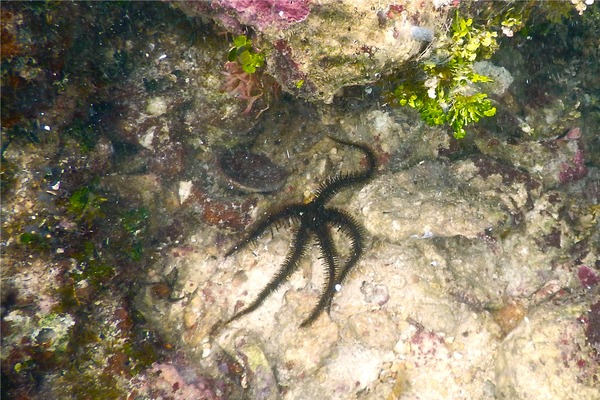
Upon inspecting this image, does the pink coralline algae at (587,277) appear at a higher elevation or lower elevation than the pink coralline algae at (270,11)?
lower

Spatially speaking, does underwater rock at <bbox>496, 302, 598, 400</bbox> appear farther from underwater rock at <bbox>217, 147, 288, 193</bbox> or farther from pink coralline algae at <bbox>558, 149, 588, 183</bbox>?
underwater rock at <bbox>217, 147, 288, 193</bbox>

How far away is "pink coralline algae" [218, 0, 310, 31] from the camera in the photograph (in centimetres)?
254

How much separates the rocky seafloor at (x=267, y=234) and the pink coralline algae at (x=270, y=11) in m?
0.40

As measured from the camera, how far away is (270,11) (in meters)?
2.58

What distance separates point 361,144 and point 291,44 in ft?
6.94

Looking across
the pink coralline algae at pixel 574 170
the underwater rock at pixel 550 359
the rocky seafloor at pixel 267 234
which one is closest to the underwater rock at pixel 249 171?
the rocky seafloor at pixel 267 234

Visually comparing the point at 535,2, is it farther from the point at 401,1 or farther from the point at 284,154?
the point at 284,154

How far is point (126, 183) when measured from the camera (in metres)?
4.35

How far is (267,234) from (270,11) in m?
2.86

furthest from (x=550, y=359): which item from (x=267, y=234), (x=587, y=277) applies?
(x=267, y=234)

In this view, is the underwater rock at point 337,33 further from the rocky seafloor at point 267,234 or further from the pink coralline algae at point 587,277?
the pink coralline algae at point 587,277

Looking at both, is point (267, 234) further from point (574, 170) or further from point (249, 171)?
point (574, 170)

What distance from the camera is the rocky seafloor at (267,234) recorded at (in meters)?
3.06

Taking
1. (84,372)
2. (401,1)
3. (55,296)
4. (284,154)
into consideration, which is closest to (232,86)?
(284,154)
